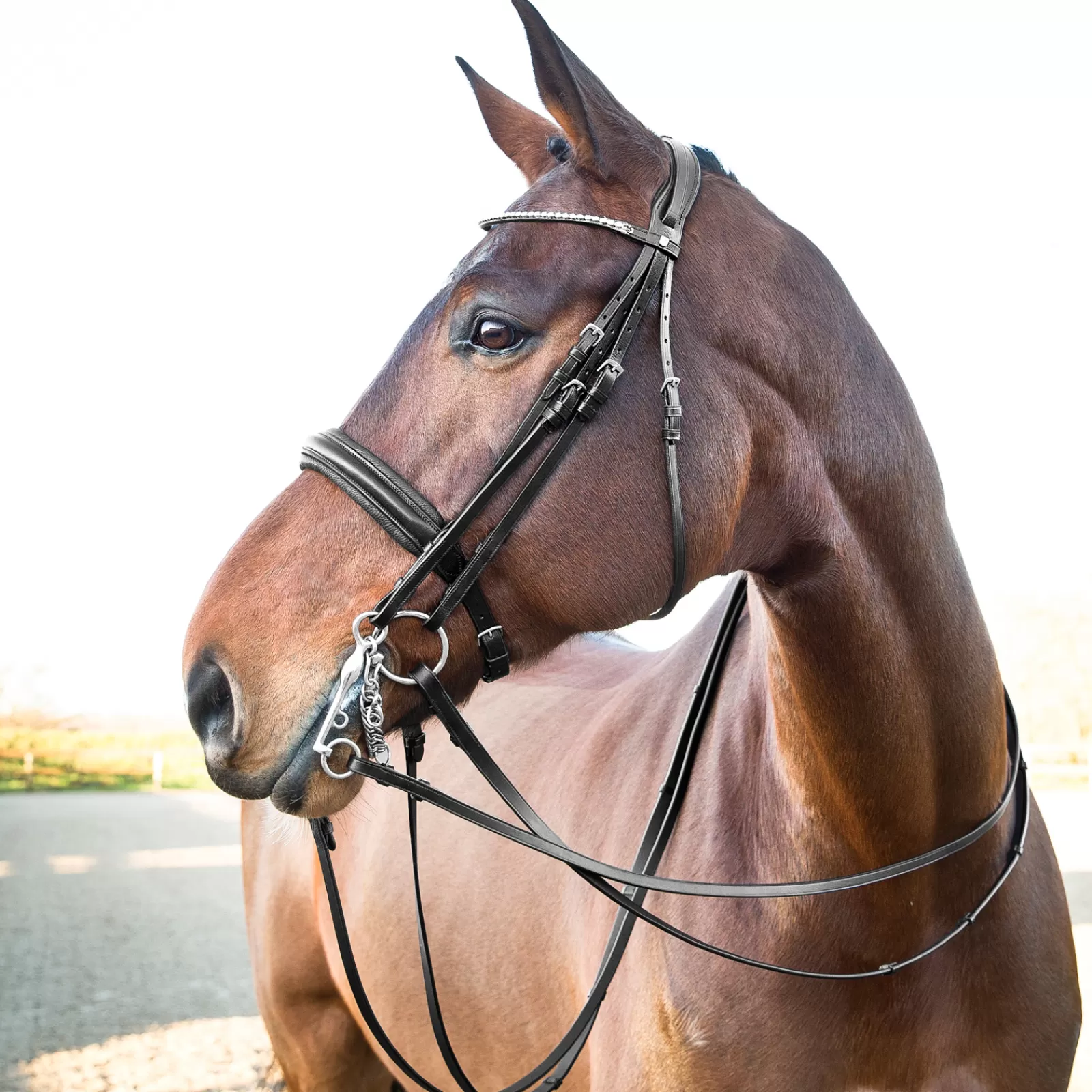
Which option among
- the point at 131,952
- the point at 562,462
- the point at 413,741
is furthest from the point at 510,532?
the point at 131,952

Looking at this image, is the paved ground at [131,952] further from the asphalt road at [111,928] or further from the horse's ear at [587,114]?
the horse's ear at [587,114]

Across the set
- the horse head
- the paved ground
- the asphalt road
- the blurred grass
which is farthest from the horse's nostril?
the blurred grass

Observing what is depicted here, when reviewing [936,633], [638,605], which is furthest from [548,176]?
[936,633]

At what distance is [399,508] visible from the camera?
1.46 metres

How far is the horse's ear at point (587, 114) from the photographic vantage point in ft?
4.99

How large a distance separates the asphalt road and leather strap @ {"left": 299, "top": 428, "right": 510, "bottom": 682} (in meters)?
6.49

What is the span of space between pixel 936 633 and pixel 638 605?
542mm

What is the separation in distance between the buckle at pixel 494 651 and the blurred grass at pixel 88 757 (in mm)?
20550

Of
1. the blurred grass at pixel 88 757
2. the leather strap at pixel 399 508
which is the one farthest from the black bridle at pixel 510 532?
the blurred grass at pixel 88 757

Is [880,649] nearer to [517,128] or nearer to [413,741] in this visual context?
[413,741]

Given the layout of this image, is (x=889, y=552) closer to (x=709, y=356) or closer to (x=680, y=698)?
(x=709, y=356)

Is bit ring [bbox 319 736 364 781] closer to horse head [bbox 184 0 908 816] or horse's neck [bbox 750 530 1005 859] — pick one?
Result: horse head [bbox 184 0 908 816]

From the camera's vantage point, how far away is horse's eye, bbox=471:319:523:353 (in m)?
1.52

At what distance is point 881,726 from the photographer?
5.46 ft
